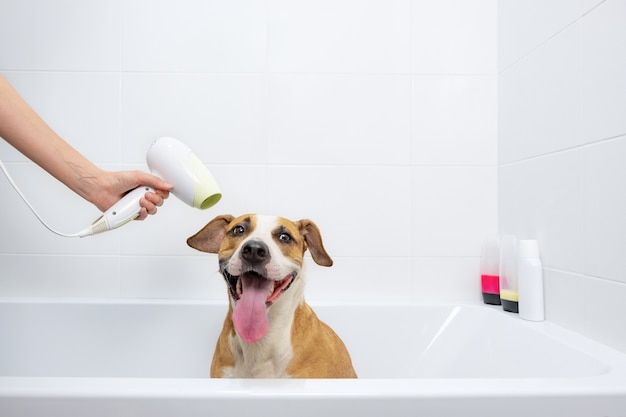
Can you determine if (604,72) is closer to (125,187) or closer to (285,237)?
(285,237)

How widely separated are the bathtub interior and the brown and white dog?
0.95ft

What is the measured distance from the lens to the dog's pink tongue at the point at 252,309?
870 millimetres

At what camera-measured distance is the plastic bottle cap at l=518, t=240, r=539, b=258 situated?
115cm

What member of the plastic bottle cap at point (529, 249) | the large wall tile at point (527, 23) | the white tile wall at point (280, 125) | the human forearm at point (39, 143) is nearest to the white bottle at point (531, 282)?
the plastic bottle cap at point (529, 249)

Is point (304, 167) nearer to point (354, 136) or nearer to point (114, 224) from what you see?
point (354, 136)

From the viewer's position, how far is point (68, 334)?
135cm

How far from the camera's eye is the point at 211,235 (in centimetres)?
111

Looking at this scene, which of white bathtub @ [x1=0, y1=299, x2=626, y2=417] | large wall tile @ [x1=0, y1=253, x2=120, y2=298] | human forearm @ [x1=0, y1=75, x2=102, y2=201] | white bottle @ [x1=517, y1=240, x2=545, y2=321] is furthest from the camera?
large wall tile @ [x1=0, y1=253, x2=120, y2=298]

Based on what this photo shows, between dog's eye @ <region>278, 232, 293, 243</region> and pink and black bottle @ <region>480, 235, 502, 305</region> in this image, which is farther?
pink and black bottle @ <region>480, 235, 502, 305</region>

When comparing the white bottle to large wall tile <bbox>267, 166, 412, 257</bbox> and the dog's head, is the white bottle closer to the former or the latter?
large wall tile <bbox>267, 166, 412, 257</bbox>

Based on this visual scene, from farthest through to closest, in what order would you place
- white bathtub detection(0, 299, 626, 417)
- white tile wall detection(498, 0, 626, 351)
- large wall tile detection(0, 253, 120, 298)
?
large wall tile detection(0, 253, 120, 298)
white tile wall detection(498, 0, 626, 351)
white bathtub detection(0, 299, 626, 417)

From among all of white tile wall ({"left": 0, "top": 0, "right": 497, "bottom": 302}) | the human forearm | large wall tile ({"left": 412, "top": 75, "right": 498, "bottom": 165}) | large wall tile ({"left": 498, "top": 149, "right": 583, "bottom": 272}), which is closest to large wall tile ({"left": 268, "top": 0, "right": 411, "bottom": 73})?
white tile wall ({"left": 0, "top": 0, "right": 497, "bottom": 302})

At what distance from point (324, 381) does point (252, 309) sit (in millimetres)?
291

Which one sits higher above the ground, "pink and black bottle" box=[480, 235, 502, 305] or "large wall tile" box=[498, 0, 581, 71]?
"large wall tile" box=[498, 0, 581, 71]
